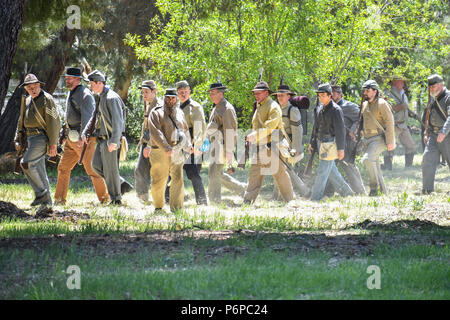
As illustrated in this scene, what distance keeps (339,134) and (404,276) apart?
6516 mm

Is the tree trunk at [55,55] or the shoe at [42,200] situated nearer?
the shoe at [42,200]

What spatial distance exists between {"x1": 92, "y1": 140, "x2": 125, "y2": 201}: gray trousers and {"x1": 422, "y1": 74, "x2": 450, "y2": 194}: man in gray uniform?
6038 mm

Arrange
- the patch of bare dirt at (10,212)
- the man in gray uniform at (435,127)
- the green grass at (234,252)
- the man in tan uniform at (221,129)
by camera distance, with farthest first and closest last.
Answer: the man in gray uniform at (435,127), the man in tan uniform at (221,129), the patch of bare dirt at (10,212), the green grass at (234,252)

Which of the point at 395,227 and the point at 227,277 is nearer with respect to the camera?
the point at 227,277

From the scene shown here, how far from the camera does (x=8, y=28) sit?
8891mm

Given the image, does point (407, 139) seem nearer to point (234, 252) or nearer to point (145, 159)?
point (145, 159)

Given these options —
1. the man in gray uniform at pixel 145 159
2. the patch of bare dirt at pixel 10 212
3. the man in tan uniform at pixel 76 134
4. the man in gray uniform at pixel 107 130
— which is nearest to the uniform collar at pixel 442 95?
the man in gray uniform at pixel 145 159

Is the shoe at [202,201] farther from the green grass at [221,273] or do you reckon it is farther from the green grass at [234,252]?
the green grass at [221,273]

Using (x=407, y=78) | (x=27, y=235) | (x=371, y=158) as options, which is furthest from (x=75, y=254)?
(x=407, y=78)

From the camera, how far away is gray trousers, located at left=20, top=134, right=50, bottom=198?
1166cm

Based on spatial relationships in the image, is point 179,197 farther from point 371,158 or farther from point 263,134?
point 371,158

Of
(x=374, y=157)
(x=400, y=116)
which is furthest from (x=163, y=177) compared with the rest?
(x=400, y=116)

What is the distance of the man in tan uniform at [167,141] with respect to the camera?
36.3 feet

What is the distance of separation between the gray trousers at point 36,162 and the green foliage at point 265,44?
14.3 ft
